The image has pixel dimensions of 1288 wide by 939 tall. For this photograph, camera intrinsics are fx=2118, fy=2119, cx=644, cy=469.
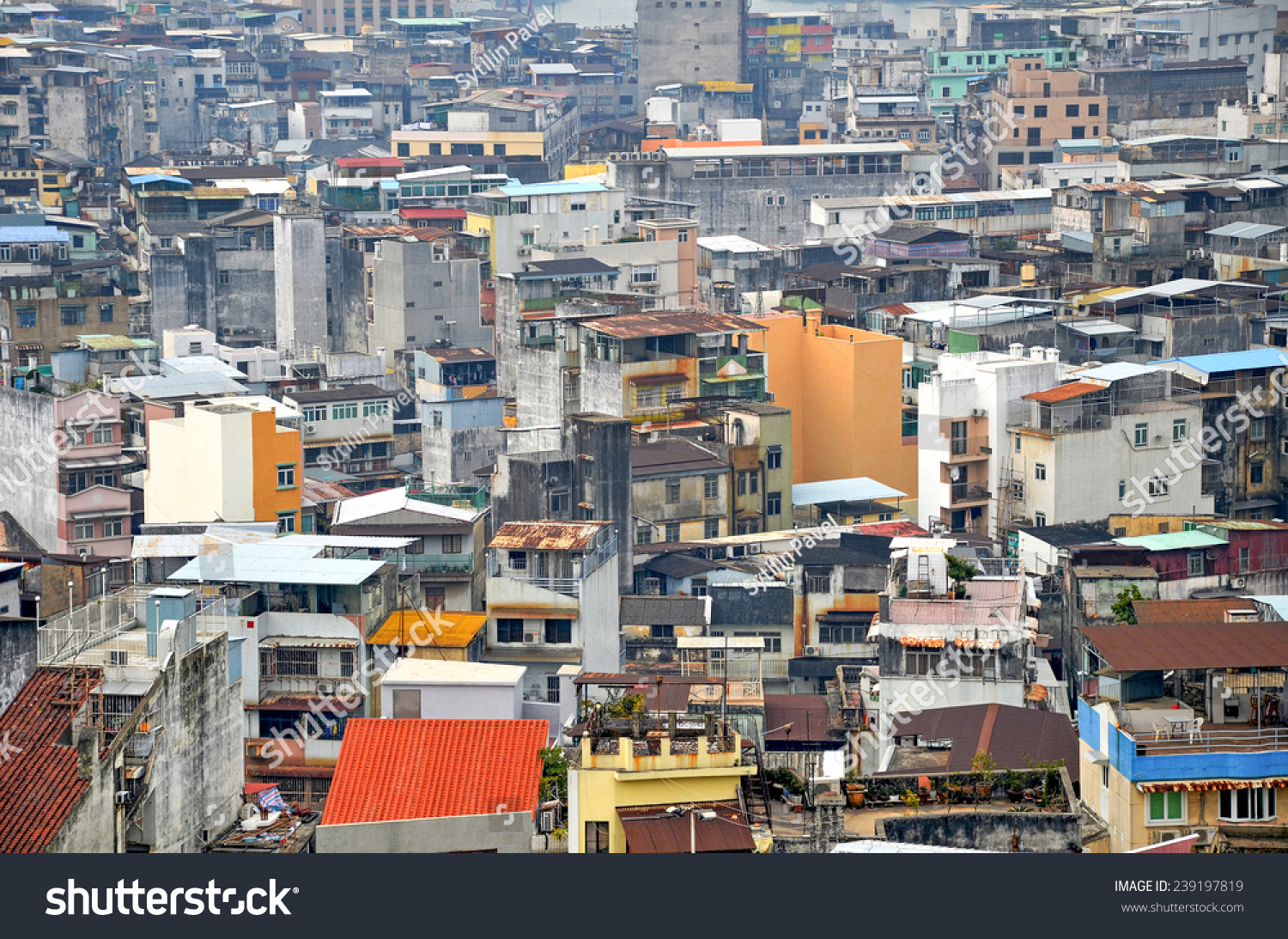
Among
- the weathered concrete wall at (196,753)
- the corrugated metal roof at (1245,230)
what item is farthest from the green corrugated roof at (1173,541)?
the corrugated metal roof at (1245,230)

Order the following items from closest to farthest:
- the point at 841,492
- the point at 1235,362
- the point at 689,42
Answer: the point at 1235,362 < the point at 841,492 < the point at 689,42

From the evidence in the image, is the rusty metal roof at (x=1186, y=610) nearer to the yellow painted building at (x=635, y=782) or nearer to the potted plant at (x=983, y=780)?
the potted plant at (x=983, y=780)

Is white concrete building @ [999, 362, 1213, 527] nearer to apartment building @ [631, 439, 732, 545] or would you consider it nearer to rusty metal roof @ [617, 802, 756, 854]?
apartment building @ [631, 439, 732, 545]

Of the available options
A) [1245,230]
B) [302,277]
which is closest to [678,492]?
[302,277]

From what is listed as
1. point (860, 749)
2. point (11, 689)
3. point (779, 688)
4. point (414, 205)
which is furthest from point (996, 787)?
point (414, 205)

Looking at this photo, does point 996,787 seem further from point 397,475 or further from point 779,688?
point 397,475

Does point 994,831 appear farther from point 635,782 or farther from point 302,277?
point 302,277
